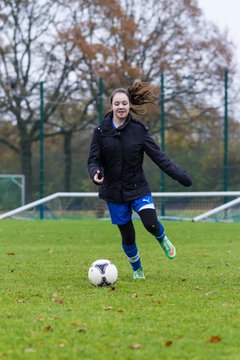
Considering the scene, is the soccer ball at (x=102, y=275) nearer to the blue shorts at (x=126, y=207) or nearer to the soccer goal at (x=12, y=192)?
the blue shorts at (x=126, y=207)

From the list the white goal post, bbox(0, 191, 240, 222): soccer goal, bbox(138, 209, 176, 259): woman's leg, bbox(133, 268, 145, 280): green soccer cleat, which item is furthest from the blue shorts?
the white goal post

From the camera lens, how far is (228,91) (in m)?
21.4

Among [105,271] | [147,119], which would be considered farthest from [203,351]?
[147,119]

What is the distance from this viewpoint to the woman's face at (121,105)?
7191mm

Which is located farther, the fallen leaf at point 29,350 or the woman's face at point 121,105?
the woman's face at point 121,105

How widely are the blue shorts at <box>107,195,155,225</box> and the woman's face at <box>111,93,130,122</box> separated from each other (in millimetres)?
869

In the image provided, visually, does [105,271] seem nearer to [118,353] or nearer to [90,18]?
[118,353]

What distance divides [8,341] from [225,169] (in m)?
17.0

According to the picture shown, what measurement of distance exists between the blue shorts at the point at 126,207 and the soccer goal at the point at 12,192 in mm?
16109

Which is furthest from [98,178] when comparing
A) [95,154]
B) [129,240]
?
[129,240]

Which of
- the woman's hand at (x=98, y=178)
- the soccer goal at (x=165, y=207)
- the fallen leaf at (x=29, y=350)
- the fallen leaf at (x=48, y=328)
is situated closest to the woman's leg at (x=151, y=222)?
the woman's hand at (x=98, y=178)

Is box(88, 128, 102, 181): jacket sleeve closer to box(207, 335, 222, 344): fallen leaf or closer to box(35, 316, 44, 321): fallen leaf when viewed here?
box(35, 316, 44, 321): fallen leaf

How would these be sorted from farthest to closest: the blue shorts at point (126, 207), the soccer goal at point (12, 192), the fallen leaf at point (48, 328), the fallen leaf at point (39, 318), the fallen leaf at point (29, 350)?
the soccer goal at point (12, 192) → the blue shorts at point (126, 207) → the fallen leaf at point (39, 318) → the fallen leaf at point (48, 328) → the fallen leaf at point (29, 350)

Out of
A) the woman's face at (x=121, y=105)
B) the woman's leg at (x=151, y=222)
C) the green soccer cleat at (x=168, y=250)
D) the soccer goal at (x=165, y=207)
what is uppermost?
the woman's face at (x=121, y=105)
